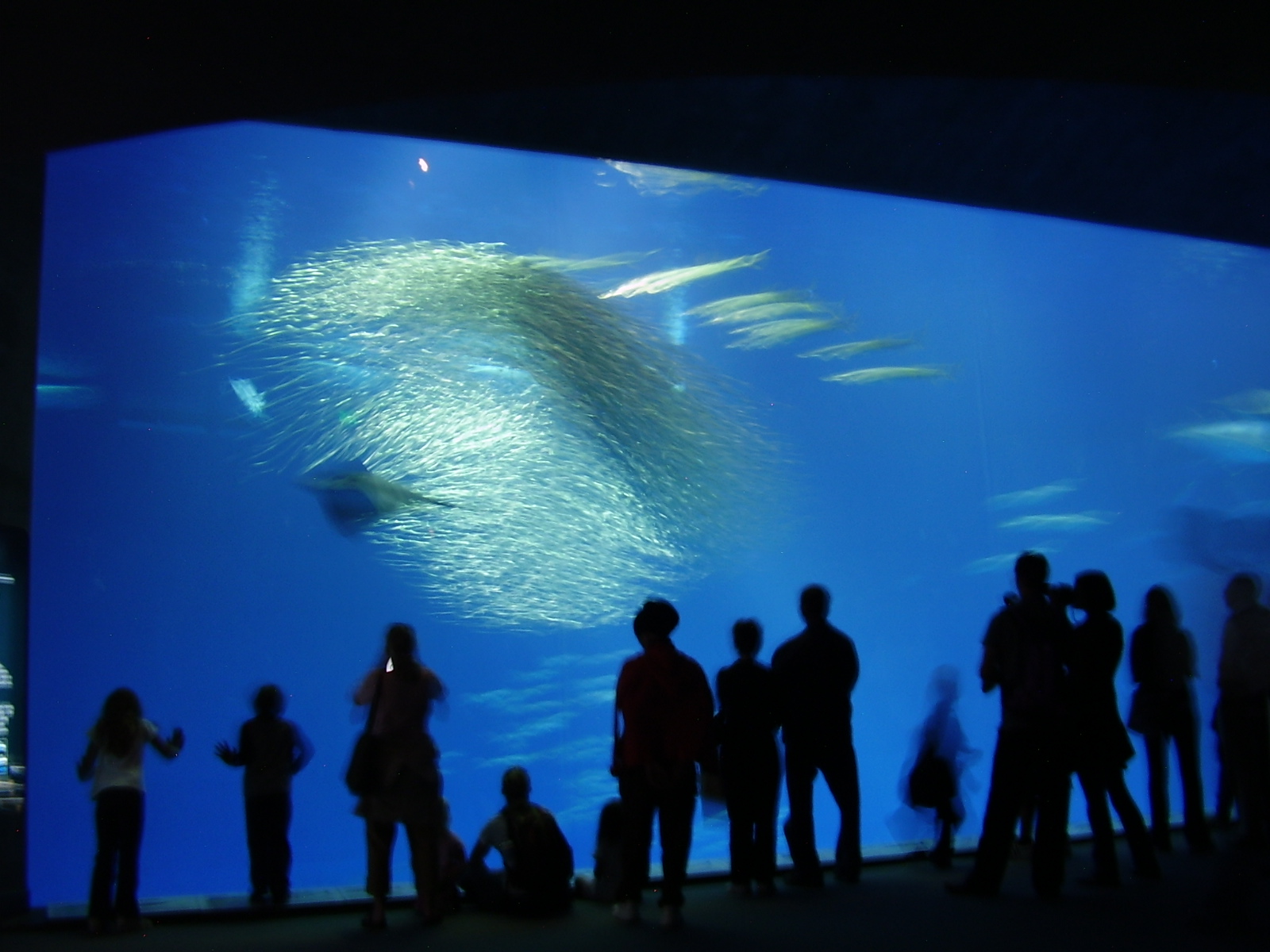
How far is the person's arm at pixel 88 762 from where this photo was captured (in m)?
3.44

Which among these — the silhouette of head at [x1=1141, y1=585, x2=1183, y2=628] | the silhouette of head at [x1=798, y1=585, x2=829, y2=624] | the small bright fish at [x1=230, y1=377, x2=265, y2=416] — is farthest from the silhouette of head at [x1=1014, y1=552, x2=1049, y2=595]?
the small bright fish at [x1=230, y1=377, x2=265, y2=416]

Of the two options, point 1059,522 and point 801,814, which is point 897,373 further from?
point 801,814

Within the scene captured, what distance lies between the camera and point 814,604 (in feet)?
13.5

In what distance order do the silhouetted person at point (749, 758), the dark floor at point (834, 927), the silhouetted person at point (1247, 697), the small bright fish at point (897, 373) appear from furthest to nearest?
the small bright fish at point (897, 373) < the silhouetted person at point (749, 758) < the silhouetted person at point (1247, 697) < the dark floor at point (834, 927)

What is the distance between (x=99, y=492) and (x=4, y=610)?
4412mm

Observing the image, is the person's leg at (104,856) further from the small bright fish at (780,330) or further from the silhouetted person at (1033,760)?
the small bright fish at (780,330)

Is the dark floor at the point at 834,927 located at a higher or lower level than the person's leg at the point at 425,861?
lower

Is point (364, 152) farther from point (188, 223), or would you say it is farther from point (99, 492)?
point (99, 492)

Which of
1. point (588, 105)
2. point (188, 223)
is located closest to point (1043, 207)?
point (588, 105)

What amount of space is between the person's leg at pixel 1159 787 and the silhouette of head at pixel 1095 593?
100cm

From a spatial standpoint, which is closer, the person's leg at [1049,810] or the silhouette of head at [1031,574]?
the person's leg at [1049,810]

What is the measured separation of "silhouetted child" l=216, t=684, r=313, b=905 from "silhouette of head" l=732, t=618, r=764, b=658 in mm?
2024

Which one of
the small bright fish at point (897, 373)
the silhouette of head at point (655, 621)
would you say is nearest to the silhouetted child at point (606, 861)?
the silhouette of head at point (655, 621)

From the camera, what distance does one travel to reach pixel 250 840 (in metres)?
3.87
